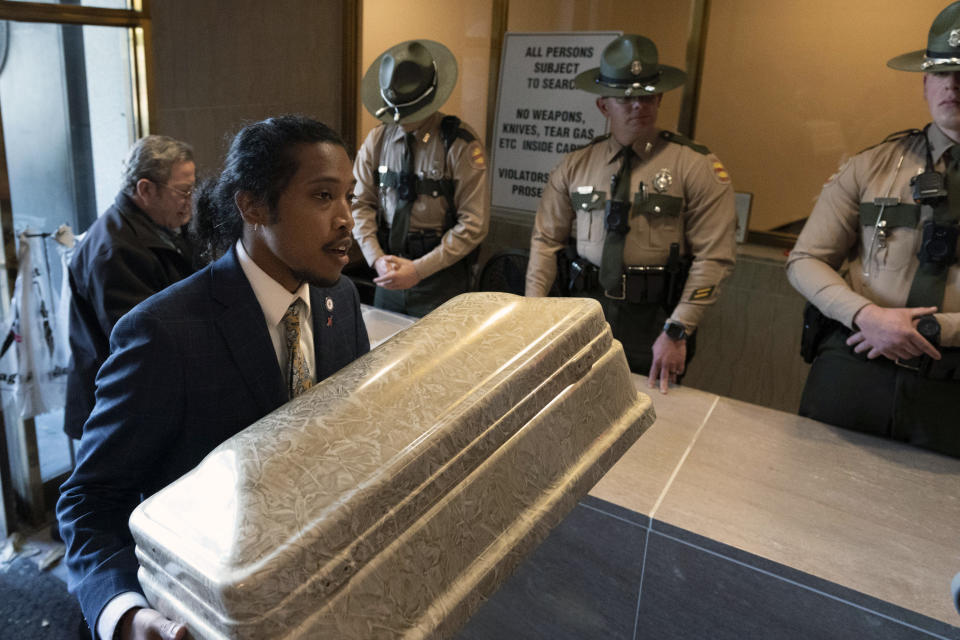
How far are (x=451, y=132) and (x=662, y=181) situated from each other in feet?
3.17

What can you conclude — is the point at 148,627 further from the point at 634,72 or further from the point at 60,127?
the point at 60,127

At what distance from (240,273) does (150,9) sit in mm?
2239

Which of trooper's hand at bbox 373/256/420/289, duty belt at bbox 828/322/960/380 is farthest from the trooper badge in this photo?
trooper's hand at bbox 373/256/420/289

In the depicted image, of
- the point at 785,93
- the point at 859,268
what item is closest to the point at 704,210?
the point at 859,268

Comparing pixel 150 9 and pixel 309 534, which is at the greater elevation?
pixel 150 9

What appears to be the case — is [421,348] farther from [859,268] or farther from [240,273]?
[859,268]

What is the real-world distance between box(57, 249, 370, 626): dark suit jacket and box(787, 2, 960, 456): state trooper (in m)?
1.58

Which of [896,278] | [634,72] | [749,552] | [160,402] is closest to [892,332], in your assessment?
[896,278]

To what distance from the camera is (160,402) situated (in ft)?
3.23

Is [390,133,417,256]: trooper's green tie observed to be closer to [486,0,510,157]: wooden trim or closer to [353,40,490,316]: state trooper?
[353,40,490,316]: state trooper

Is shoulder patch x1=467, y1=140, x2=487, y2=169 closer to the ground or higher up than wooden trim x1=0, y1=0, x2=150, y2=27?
closer to the ground

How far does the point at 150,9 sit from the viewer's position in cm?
281

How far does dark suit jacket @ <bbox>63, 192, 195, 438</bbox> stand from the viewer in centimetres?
209

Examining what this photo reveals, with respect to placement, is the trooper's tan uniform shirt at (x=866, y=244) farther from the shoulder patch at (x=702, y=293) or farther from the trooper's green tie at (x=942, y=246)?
the shoulder patch at (x=702, y=293)
